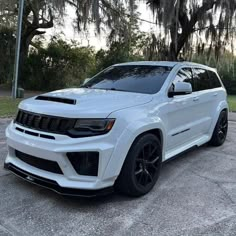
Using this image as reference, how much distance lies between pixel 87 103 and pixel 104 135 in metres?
0.47

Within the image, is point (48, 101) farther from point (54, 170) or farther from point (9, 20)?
point (9, 20)

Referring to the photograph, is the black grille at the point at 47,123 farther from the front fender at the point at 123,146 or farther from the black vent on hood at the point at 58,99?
the front fender at the point at 123,146

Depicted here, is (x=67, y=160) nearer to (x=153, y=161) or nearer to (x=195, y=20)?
(x=153, y=161)

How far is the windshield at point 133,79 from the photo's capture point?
4.14 m

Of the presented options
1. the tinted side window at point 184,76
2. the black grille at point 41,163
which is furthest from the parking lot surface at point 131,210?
the tinted side window at point 184,76

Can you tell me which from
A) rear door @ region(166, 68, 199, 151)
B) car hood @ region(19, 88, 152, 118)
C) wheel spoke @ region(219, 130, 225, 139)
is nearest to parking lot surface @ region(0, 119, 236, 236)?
rear door @ region(166, 68, 199, 151)

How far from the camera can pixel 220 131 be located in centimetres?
589

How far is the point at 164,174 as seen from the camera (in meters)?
4.32

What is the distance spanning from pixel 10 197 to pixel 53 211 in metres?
0.61

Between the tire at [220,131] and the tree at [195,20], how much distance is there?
587 cm

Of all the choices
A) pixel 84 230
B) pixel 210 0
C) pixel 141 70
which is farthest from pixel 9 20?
pixel 84 230

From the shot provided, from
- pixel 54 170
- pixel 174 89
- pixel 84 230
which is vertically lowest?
pixel 84 230

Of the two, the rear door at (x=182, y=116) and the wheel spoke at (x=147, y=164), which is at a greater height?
the rear door at (x=182, y=116)

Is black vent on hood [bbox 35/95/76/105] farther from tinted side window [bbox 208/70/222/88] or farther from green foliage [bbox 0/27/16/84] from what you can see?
green foliage [bbox 0/27/16/84]
